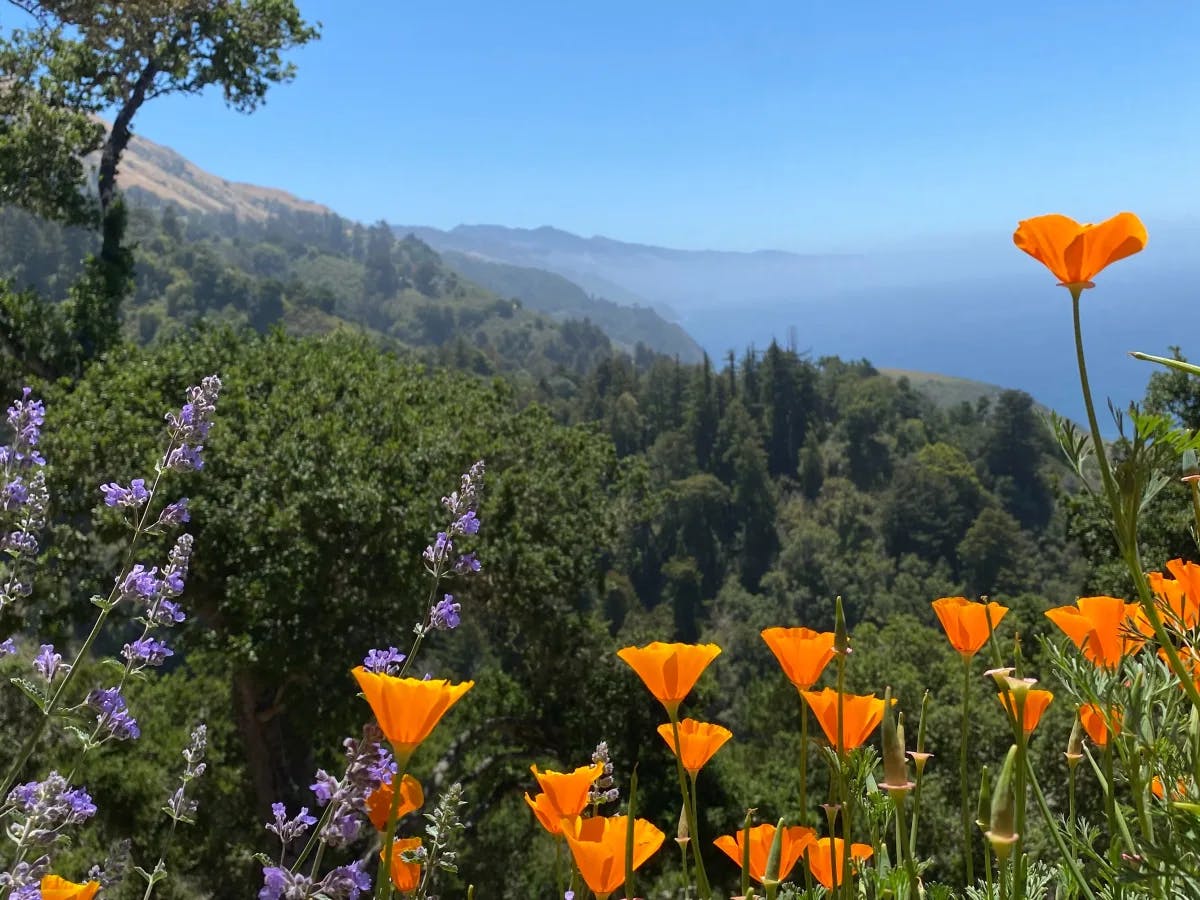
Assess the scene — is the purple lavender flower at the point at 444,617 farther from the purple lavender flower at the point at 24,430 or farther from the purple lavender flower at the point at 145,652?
the purple lavender flower at the point at 24,430

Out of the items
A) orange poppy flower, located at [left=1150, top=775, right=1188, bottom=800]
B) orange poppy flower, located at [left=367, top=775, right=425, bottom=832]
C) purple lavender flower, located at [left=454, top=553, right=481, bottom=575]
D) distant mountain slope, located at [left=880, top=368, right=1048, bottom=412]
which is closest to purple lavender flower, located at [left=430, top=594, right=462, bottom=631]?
purple lavender flower, located at [left=454, top=553, right=481, bottom=575]

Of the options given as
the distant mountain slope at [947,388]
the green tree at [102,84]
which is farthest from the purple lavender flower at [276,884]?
the distant mountain slope at [947,388]

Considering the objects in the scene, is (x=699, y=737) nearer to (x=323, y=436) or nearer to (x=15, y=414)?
(x=15, y=414)

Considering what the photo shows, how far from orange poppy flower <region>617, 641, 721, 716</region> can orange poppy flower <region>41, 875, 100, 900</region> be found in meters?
0.80

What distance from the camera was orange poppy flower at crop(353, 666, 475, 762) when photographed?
1.03 m

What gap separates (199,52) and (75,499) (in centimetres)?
809

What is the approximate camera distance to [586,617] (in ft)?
38.7

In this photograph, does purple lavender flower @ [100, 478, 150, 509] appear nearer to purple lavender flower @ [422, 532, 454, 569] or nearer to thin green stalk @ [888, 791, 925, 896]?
purple lavender flower @ [422, 532, 454, 569]

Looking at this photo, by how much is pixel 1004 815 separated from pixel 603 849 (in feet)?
1.70

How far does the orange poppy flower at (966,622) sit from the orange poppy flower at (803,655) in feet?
0.64

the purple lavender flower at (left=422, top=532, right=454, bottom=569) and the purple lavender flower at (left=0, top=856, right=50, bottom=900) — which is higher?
the purple lavender flower at (left=422, top=532, right=454, bottom=569)

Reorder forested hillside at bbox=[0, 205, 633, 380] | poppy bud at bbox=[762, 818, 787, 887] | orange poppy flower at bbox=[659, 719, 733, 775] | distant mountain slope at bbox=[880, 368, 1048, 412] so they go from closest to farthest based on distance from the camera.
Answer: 1. poppy bud at bbox=[762, 818, 787, 887]
2. orange poppy flower at bbox=[659, 719, 733, 775]
3. forested hillside at bbox=[0, 205, 633, 380]
4. distant mountain slope at bbox=[880, 368, 1048, 412]

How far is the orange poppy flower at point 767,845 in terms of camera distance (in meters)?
1.28

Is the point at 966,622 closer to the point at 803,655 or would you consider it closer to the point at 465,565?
the point at 803,655
